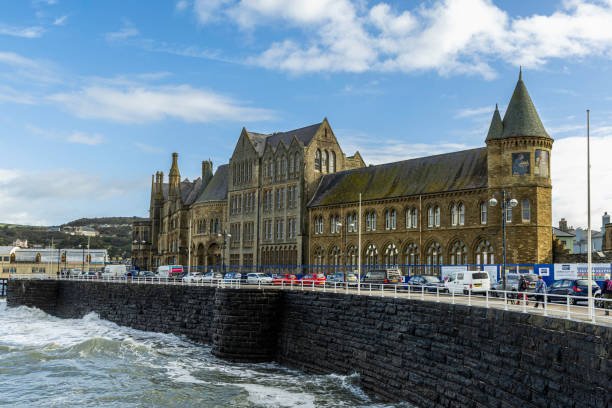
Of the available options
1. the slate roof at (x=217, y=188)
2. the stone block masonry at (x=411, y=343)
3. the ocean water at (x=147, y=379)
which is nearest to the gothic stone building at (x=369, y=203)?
the slate roof at (x=217, y=188)

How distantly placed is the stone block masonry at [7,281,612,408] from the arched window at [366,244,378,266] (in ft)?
87.7

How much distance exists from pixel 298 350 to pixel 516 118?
33324 millimetres

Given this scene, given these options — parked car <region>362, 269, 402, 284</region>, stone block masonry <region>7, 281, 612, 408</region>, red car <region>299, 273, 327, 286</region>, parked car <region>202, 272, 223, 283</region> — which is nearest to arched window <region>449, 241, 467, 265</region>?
parked car <region>362, 269, 402, 284</region>

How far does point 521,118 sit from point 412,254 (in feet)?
57.0

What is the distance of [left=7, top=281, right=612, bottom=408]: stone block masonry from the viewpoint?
47.8 ft

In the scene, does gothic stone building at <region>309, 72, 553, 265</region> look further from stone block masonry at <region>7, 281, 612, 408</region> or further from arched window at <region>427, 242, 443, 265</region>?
stone block masonry at <region>7, 281, 612, 408</region>

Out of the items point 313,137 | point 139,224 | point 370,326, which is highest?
point 313,137

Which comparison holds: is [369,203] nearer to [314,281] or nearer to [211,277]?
[211,277]

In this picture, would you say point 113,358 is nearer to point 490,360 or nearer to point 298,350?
point 298,350

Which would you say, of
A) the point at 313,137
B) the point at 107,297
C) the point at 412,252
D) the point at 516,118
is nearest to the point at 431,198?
the point at 412,252

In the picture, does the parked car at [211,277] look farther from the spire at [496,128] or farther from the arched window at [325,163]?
the spire at [496,128]

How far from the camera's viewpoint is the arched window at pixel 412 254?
61.7 m

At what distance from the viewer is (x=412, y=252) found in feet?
204

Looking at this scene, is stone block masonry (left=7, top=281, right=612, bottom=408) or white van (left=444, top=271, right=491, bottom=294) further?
white van (left=444, top=271, right=491, bottom=294)
